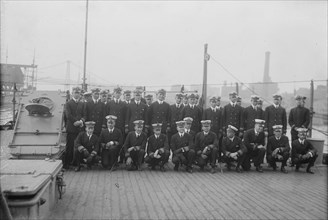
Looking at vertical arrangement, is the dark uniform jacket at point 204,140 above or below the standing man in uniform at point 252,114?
below

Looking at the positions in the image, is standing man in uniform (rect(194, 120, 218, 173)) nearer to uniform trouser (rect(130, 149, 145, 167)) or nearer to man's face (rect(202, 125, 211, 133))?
man's face (rect(202, 125, 211, 133))

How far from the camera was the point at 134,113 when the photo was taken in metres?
7.46

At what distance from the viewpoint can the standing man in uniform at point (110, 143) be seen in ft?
22.5

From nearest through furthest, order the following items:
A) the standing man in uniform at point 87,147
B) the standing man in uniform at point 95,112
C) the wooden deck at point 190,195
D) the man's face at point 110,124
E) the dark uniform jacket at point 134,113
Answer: the wooden deck at point 190,195 → the standing man in uniform at point 87,147 → the man's face at point 110,124 → the standing man in uniform at point 95,112 → the dark uniform jacket at point 134,113

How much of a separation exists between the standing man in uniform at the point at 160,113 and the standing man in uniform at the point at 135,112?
153 millimetres

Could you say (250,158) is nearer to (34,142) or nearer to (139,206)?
(139,206)

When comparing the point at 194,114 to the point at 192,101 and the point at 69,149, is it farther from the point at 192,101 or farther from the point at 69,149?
the point at 69,149

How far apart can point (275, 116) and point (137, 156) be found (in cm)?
336

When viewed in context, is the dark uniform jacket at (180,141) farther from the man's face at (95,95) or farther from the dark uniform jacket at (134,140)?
the man's face at (95,95)

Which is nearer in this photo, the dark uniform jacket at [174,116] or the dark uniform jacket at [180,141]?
the dark uniform jacket at [180,141]

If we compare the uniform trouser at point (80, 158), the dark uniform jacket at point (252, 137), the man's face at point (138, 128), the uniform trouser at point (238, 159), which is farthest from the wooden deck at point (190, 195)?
the man's face at point (138, 128)

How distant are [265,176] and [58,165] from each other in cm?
428

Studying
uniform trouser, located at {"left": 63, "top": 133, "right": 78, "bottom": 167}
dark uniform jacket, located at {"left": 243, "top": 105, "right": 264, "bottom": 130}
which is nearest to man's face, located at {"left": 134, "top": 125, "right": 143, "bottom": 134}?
uniform trouser, located at {"left": 63, "top": 133, "right": 78, "bottom": 167}

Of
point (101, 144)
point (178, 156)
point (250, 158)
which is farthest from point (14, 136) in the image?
point (250, 158)
